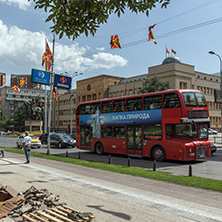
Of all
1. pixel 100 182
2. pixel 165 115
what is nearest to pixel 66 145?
pixel 165 115

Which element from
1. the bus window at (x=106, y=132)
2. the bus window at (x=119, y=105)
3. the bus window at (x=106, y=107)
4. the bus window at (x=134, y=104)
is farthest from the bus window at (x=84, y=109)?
the bus window at (x=134, y=104)

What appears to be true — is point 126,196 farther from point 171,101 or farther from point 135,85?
point 135,85

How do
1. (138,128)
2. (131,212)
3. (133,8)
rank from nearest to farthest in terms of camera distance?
(131,212)
(133,8)
(138,128)

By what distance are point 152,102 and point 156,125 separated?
1554mm

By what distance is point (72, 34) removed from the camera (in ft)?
22.1

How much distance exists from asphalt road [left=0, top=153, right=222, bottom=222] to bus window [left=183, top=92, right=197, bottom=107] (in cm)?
655

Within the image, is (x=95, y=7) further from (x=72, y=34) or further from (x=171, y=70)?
(x=171, y=70)

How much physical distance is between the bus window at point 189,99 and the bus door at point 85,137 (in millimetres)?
9433

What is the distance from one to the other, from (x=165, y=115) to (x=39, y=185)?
30.9ft

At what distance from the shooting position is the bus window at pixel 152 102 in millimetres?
16281

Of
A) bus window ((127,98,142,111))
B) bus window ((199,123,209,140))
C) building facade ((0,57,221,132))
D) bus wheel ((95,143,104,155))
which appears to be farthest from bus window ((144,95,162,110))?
building facade ((0,57,221,132))

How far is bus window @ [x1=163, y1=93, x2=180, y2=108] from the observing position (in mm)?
15266

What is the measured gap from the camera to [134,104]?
1800 centimetres

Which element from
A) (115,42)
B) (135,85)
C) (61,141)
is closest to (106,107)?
(115,42)
